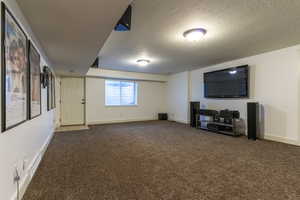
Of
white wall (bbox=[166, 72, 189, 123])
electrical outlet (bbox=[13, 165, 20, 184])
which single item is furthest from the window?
electrical outlet (bbox=[13, 165, 20, 184])

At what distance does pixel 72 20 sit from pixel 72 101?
4768 mm

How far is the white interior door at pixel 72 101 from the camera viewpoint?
5703 millimetres

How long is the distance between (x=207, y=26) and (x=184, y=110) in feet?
14.4

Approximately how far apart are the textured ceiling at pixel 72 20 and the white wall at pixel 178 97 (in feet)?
15.0

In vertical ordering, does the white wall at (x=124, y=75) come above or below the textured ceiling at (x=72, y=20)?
above

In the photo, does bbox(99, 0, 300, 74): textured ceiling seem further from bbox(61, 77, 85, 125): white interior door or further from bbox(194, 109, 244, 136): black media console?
bbox(61, 77, 85, 125): white interior door

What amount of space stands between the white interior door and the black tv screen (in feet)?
15.7

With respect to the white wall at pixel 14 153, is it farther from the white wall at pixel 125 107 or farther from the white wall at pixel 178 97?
the white wall at pixel 178 97

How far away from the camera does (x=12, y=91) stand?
1366mm

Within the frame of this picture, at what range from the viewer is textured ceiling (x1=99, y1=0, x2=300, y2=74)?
1921mm

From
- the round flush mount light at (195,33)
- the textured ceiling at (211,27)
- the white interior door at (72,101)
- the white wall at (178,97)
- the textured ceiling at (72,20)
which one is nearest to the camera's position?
the textured ceiling at (72,20)

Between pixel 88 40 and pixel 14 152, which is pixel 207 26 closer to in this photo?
pixel 88 40

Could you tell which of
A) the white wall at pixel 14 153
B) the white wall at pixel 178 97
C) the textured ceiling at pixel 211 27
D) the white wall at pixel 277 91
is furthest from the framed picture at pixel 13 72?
the white wall at pixel 178 97

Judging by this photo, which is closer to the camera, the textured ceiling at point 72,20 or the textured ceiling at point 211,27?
the textured ceiling at point 72,20
